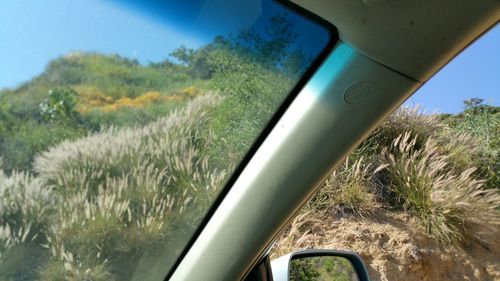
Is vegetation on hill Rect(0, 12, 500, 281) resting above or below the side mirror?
below

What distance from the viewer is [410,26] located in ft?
3.92

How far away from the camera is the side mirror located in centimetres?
219

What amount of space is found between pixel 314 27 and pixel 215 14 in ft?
0.93

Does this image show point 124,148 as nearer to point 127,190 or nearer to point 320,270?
point 127,190

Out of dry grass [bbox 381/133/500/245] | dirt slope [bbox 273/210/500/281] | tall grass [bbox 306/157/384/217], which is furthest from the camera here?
tall grass [bbox 306/157/384/217]

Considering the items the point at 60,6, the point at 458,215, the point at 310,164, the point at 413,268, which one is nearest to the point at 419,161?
the point at 458,215

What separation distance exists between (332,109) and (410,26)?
31 cm

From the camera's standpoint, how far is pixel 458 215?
6.24m

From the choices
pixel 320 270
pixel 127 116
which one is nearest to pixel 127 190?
pixel 127 116

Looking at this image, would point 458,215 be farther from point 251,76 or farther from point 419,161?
point 251,76

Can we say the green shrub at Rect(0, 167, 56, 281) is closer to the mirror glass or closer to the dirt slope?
the mirror glass

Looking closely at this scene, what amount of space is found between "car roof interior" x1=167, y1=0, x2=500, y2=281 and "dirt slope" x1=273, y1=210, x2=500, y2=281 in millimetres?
4234

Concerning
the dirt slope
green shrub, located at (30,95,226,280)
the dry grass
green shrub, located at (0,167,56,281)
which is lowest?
green shrub, located at (0,167,56,281)

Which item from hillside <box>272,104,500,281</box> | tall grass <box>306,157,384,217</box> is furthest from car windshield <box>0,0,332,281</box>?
tall grass <box>306,157,384,217</box>
